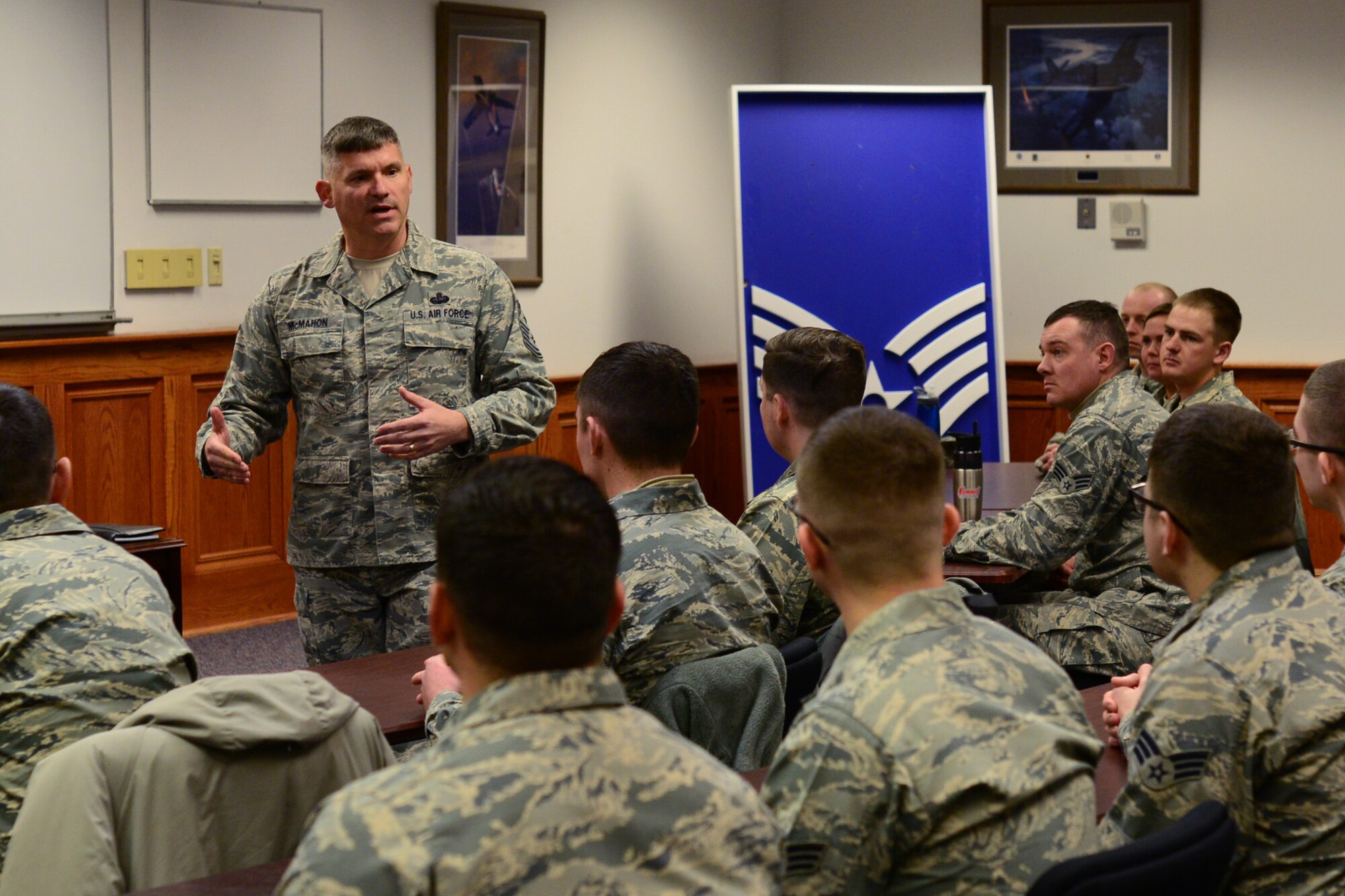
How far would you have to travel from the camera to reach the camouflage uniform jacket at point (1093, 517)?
345 centimetres

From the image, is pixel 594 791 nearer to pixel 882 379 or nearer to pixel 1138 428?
pixel 1138 428

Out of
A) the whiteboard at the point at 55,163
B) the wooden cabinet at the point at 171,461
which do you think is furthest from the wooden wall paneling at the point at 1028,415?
the whiteboard at the point at 55,163

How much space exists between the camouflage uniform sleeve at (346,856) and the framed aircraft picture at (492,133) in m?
4.93

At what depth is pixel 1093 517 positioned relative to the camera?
3498mm

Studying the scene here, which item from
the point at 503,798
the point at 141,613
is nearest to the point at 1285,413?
the point at 141,613

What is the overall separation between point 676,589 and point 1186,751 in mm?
797

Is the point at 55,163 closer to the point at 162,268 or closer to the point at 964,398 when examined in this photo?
the point at 162,268

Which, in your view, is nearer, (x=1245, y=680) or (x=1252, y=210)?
(x=1245, y=680)

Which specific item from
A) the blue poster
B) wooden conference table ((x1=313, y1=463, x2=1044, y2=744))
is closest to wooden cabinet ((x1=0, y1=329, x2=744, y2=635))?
the blue poster

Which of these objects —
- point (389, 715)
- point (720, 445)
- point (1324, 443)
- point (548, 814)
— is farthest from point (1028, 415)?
point (548, 814)

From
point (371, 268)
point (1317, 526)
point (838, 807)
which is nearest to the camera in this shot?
point (838, 807)

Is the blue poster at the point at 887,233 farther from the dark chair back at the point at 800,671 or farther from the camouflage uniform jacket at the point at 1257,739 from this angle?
the camouflage uniform jacket at the point at 1257,739

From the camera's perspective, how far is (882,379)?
602 cm

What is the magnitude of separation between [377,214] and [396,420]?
513 mm
